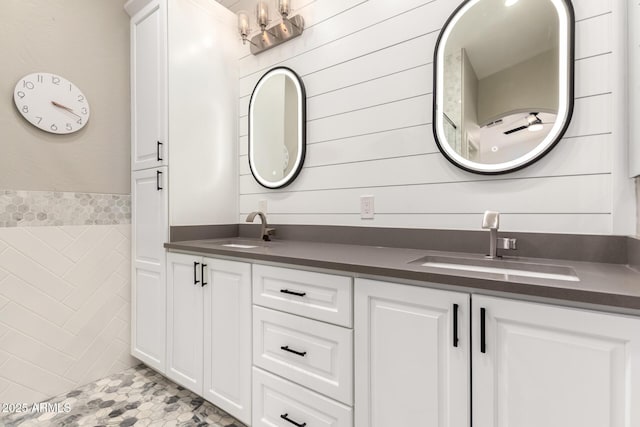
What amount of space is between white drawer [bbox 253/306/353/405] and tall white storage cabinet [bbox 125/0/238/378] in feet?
2.83

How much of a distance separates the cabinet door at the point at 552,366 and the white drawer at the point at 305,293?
43cm

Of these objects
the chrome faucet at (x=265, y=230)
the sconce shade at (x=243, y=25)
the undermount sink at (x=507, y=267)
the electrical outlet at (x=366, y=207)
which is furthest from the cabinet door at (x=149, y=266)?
the undermount sink at (x=507, y=267)

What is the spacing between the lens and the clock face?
172 centimetres

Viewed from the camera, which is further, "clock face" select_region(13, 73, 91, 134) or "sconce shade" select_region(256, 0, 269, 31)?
"sconce shade" select_region(256, 0, 269, 31)

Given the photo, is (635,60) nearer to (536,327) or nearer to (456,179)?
(456,179)

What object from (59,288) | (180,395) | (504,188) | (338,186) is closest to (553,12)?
(504,188)

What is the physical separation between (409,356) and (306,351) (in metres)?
0.42

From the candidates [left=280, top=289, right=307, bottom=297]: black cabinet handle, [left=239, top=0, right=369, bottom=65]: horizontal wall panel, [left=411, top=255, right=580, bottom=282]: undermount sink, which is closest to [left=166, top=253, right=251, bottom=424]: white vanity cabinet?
[left=280, top=289, right=307, bottom=297]: black cabinet handle

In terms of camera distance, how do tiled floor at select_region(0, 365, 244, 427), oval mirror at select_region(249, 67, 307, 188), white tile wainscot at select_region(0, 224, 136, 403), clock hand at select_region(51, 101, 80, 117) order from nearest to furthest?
tiled floor at select_region(0, 365, 244, 427) → white tile wainscot at select_region(0, 224, 136, 403) → clock hand at select_region(51, 101, 80, 117) → oval mirror at select_region(249, 67, 307, 188)

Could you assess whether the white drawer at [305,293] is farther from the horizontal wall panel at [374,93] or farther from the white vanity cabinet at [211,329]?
the horizontal wall panel at [374,93]

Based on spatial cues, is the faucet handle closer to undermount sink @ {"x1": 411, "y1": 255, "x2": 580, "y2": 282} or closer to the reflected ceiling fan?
undermount sink @ {"x1": 411, "y1": 255, "x2": 580, "y2": 282}

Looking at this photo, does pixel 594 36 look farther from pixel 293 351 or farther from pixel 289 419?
pixel 289 419

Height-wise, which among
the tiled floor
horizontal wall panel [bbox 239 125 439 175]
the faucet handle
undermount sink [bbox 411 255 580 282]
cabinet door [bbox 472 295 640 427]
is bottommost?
the tiled floor

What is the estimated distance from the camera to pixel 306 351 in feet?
3.97
